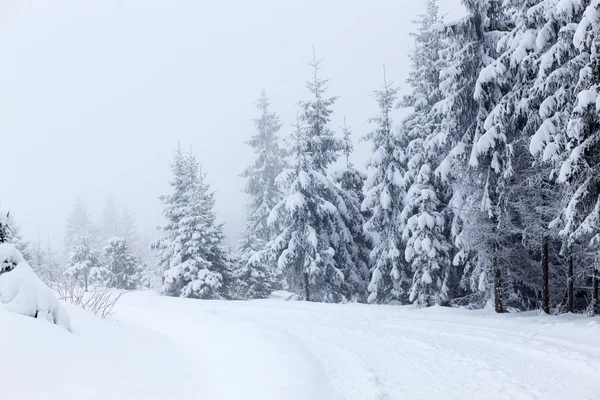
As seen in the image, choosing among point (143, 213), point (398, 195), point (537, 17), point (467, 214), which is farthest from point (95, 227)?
point (143, 213)

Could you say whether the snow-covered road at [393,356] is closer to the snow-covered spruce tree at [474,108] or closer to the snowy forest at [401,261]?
the snowy forest at [401,261]

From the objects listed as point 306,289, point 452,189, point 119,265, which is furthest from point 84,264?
point 452,189

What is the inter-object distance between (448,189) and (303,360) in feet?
46.3

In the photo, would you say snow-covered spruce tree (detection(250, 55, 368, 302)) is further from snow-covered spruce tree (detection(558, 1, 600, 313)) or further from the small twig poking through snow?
snow-covered spruce tree (detection(558, 1, 600, 313))

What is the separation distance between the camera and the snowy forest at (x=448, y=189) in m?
11.5

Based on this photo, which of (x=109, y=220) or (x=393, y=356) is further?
(x=109, y=220)

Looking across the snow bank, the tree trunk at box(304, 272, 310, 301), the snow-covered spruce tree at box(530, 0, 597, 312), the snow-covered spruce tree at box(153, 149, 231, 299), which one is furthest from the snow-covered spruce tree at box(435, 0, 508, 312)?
the snow-covered spruce tree at box(153, 149, 231, 299)

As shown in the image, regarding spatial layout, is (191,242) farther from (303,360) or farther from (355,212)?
(303,360)

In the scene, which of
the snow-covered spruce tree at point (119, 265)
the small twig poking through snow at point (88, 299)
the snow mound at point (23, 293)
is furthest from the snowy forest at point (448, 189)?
the snow-covered spruce tree at point (119, 265)

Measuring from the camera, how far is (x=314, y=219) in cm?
2266

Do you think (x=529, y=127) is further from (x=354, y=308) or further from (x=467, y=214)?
(x=354, y=308)

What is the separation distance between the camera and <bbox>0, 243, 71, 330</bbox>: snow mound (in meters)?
5.68

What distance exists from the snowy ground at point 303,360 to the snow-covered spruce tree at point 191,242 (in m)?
12.7

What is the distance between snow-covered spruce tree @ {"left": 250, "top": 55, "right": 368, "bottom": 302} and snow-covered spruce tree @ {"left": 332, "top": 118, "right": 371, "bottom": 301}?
22 centimetres
